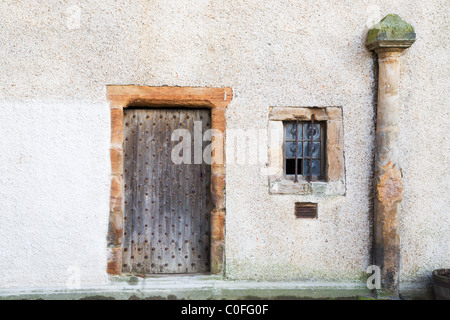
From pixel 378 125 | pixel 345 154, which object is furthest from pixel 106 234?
pixel 378 125

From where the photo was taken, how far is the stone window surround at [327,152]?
13.9 ft

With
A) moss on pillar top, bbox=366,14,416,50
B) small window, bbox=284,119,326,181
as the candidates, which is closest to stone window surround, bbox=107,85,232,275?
small window, bbox=284,119,326,181

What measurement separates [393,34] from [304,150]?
1.43m

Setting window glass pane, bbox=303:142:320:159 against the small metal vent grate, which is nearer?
the small metal vent grate

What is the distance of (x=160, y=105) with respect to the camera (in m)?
4.25

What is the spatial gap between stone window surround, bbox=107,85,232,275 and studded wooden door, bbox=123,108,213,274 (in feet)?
0.48

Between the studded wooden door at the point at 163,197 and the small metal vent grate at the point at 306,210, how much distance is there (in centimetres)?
92

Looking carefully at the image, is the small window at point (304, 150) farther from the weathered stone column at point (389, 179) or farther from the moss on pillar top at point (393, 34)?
the moss on pillar top at point (393, 34)

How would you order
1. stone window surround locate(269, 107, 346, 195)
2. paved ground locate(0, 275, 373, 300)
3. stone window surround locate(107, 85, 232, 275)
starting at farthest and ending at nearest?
stone window surround locate(269, 107, 346, 195) < stone window surround locate(107, 85, 232, 275) < paved ground locate(0, 275, 373, 300)

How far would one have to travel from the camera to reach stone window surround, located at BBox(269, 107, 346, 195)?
424 centimetres

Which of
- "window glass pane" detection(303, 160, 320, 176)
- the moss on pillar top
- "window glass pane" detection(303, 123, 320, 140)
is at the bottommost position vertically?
"window glass pane" detection(303, 160, 320, 176)

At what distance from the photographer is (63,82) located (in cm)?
406

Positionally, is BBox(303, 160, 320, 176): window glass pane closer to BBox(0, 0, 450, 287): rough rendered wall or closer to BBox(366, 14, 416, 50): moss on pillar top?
BBox(0, 0, 450, 287): rough rendered wall

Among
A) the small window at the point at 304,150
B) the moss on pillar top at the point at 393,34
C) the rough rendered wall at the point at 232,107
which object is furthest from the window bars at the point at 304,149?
the moss on pillar top at the point at 393,34
